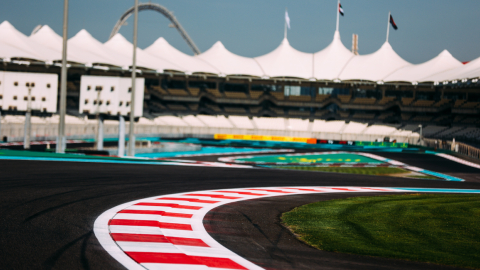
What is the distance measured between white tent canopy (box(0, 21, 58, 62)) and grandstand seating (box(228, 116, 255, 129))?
2377 cm

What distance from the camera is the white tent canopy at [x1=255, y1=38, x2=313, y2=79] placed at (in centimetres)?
6556

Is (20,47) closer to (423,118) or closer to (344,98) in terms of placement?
(344,98)

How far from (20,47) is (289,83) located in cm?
3690

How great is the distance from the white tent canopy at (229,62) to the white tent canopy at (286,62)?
5.18ft

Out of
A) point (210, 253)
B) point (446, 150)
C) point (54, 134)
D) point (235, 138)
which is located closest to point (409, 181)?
point (210, 253)

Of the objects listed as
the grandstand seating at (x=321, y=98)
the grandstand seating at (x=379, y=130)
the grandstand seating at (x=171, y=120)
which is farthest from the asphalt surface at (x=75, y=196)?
the grandstand seating at (x=321, y=98)

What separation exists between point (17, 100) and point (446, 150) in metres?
34.1

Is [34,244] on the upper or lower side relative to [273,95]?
lower

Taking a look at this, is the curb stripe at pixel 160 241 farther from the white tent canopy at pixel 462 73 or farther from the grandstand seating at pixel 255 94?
the grandstand seating at pixel 255 94

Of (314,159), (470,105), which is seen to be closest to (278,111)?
(470,105)

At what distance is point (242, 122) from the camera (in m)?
61.0

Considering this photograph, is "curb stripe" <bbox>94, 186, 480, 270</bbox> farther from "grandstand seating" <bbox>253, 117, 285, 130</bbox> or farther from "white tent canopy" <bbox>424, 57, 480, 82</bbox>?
"grandstand seating" <bbox>253, 117, 285, 130</bbox>

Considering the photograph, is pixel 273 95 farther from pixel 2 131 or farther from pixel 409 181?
pixel 409 181

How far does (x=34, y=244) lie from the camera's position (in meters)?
5.61
